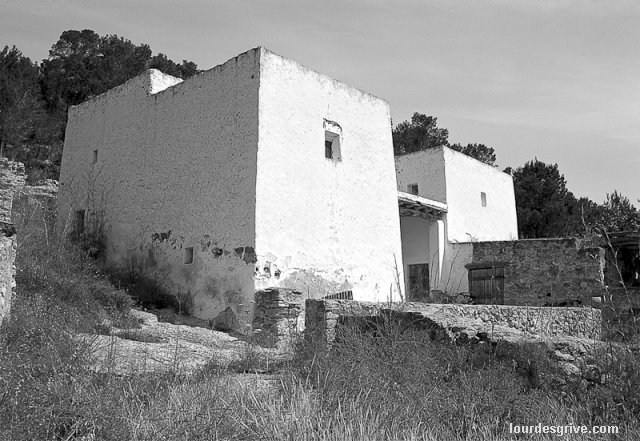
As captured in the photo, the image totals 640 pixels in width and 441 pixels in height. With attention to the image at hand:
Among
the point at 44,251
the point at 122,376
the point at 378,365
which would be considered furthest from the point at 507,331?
the point at 44,251

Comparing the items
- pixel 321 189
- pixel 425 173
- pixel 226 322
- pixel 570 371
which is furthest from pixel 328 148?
pixel 570 371

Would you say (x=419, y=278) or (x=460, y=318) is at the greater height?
(x=419, y=278)

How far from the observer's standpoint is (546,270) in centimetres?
1675

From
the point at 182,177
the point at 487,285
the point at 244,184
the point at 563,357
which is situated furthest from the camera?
the point at 487,285

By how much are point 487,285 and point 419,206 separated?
3.28 metres

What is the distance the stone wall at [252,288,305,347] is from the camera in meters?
10.7

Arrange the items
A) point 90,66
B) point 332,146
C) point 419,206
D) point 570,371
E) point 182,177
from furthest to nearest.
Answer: point 90,66, point 419,206, point 332,146, point 182,177, point 570,371

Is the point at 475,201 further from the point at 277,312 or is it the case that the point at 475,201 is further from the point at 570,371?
the point at 570,371

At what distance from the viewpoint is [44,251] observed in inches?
441

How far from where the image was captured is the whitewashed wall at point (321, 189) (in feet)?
38.9

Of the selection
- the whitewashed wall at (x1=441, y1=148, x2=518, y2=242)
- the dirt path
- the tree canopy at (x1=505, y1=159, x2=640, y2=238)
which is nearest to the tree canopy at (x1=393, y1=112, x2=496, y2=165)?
the tree canopy at (x1=505, y1=159, x2=640, y2=238)

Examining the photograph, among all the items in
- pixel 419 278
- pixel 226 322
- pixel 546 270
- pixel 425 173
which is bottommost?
pixel 226 322

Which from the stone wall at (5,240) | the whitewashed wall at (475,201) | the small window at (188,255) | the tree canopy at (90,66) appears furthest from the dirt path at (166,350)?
the tree canopy at (90,66)

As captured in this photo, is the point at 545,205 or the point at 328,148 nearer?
the point at 328,148
